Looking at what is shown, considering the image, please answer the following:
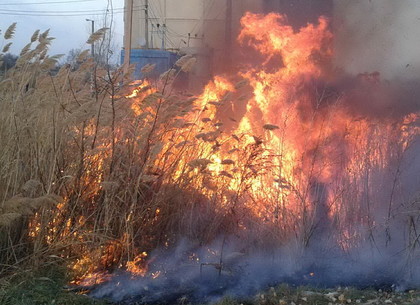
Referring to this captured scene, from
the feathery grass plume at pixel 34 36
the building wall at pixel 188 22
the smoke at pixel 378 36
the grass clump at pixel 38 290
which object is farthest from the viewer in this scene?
the building wall at pixel 188 22

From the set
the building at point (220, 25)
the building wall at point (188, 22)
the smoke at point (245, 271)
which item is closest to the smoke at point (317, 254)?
the smoke at point (245, 271)

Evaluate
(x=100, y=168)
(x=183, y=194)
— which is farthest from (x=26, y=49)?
(x=183, y=194)

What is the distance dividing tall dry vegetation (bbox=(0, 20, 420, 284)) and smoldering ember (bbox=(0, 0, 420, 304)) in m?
0.01

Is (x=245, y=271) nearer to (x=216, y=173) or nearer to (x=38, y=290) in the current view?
(x=216, y=173)

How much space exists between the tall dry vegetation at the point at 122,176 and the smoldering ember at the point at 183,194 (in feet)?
0.04

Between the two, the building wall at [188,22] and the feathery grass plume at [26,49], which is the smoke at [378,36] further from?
the feathery grass plume at [26,49]

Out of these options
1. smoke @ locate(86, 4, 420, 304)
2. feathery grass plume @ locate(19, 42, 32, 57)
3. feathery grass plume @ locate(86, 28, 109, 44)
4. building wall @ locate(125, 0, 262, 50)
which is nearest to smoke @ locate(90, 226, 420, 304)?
smoke @ locate(86, 4, 420, 304)

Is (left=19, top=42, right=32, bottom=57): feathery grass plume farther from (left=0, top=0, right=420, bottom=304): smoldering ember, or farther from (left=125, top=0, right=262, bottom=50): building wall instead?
(left=125, top=0, right=262, bottom=50): building wall

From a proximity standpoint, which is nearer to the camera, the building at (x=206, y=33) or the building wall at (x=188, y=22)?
the building at (x=206, y=33)

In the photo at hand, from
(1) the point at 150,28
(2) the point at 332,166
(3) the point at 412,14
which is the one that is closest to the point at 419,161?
(2) the point at 332,166

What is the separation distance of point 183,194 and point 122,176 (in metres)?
0.58

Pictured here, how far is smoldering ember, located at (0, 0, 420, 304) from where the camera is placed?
4.18 metres

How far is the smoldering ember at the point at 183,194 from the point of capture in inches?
165

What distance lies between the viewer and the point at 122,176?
171 inches
